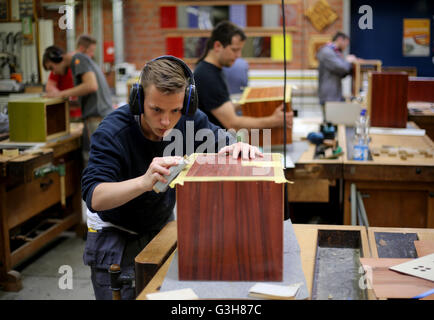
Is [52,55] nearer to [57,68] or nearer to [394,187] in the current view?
[57,68]

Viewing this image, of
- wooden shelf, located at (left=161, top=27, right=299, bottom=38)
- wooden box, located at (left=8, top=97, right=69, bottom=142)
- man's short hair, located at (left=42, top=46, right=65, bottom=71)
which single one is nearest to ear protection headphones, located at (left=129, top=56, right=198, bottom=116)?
wooden box, located at (left=8, top=97, right=69, bottom=142)

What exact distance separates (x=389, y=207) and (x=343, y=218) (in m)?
0.27

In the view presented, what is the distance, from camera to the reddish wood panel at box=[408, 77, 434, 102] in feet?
15.5

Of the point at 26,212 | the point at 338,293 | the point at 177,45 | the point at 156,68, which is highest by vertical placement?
the point at 177,45

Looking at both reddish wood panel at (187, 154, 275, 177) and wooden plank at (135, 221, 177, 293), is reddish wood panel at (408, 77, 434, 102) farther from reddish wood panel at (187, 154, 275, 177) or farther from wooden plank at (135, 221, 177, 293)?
wooden plank at (135, 221, 177, 293)

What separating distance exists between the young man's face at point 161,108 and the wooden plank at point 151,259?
365 millimetres

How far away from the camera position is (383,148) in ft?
11.2

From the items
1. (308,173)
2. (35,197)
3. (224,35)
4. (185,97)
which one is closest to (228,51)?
(224,35)

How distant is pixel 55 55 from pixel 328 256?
3.57 metres

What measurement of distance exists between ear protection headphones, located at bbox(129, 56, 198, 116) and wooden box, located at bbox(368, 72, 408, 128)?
2.62 m

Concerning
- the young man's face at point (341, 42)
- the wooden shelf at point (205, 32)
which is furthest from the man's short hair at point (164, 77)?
the wooden shelf at point (205, 32)
